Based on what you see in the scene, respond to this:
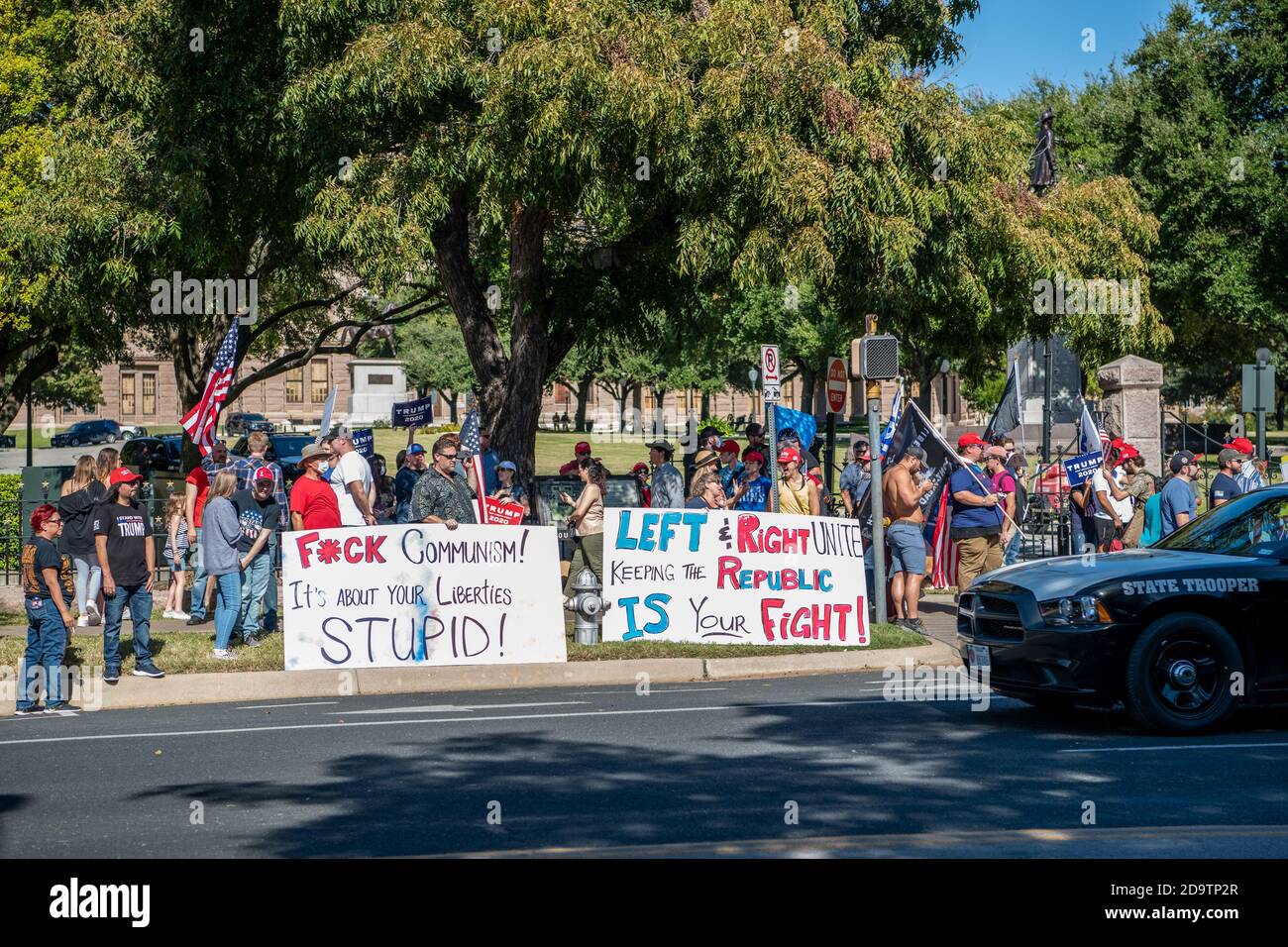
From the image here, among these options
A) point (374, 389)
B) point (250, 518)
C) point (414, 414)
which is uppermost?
point (374, 389)

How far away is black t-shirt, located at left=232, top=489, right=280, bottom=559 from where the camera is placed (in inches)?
517

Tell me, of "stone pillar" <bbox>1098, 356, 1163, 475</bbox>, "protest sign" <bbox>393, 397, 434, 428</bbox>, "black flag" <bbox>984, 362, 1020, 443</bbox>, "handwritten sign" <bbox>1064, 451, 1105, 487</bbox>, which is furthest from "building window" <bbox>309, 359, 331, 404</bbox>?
"handwritten sign" <bbox>1064, 451, 1105, 487</bbox>

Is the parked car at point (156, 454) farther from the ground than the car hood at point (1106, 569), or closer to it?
farther from the ground

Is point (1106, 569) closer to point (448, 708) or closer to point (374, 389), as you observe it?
point (448, 708)

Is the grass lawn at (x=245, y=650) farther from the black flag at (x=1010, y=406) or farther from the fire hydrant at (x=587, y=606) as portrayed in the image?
the black flag at (x=1010, y=406)

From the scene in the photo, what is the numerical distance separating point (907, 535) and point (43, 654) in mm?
7932

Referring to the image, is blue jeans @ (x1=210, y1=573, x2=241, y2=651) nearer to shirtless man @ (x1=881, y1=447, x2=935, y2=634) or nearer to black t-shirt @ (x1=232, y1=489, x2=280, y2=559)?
black t-shirt @ (x1=232, y1=489, x2=280, y2=559)

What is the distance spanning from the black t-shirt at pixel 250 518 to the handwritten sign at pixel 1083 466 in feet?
29.5

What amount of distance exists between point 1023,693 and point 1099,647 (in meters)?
0.75

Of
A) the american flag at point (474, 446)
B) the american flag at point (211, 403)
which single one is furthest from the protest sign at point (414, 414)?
the american flag at point (211, 403)

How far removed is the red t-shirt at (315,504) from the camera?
1360 centimetres

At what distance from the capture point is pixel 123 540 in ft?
37.7

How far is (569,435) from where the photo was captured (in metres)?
69.2

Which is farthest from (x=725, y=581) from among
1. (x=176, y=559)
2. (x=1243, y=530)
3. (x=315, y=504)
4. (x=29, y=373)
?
(x=29, y=373)
